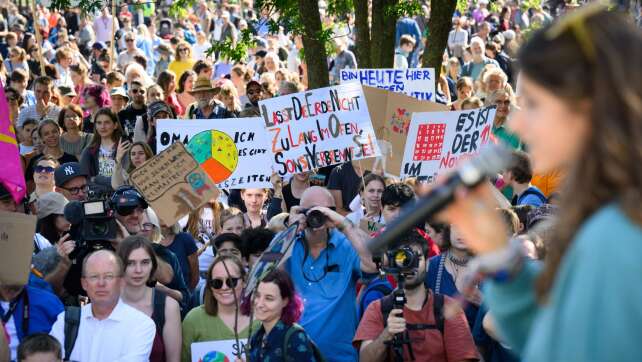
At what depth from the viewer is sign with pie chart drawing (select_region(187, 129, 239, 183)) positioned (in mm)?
9766

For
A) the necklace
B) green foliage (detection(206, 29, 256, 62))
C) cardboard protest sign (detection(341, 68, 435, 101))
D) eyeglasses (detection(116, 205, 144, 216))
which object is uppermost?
green foliage (detection(206, 29, 256, 62))

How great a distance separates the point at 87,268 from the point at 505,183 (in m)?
4.02

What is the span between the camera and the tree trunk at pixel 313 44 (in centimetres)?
1086

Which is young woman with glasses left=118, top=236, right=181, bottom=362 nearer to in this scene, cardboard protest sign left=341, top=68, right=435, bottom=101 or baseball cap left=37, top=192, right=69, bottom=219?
baseball cap left=37, top=192, right=69, bottom=219

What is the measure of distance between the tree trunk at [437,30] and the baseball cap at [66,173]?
3.81 meters

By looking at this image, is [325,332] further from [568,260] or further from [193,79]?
[193,79]

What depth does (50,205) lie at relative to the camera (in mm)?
8453

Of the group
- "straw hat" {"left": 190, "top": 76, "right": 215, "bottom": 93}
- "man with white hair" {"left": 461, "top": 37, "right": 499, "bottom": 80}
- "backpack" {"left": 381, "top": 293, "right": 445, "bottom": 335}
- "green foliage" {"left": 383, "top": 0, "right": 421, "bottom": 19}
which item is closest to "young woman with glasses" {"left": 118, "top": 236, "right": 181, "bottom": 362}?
"backpack" {"left": 381, "top": 293, "right": 445, "bottom": 335}

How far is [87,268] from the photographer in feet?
20.3

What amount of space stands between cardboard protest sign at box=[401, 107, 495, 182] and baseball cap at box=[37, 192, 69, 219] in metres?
2.90

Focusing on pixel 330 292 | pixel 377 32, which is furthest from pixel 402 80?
pixel 330 292

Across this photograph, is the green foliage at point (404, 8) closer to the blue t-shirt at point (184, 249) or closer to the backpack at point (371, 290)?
the blue t-shirt at point (184, 249)

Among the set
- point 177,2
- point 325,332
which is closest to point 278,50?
point 177,2

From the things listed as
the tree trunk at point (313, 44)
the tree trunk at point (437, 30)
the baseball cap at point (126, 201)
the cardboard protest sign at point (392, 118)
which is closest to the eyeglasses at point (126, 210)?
the baseball cap at point (126, 201)
